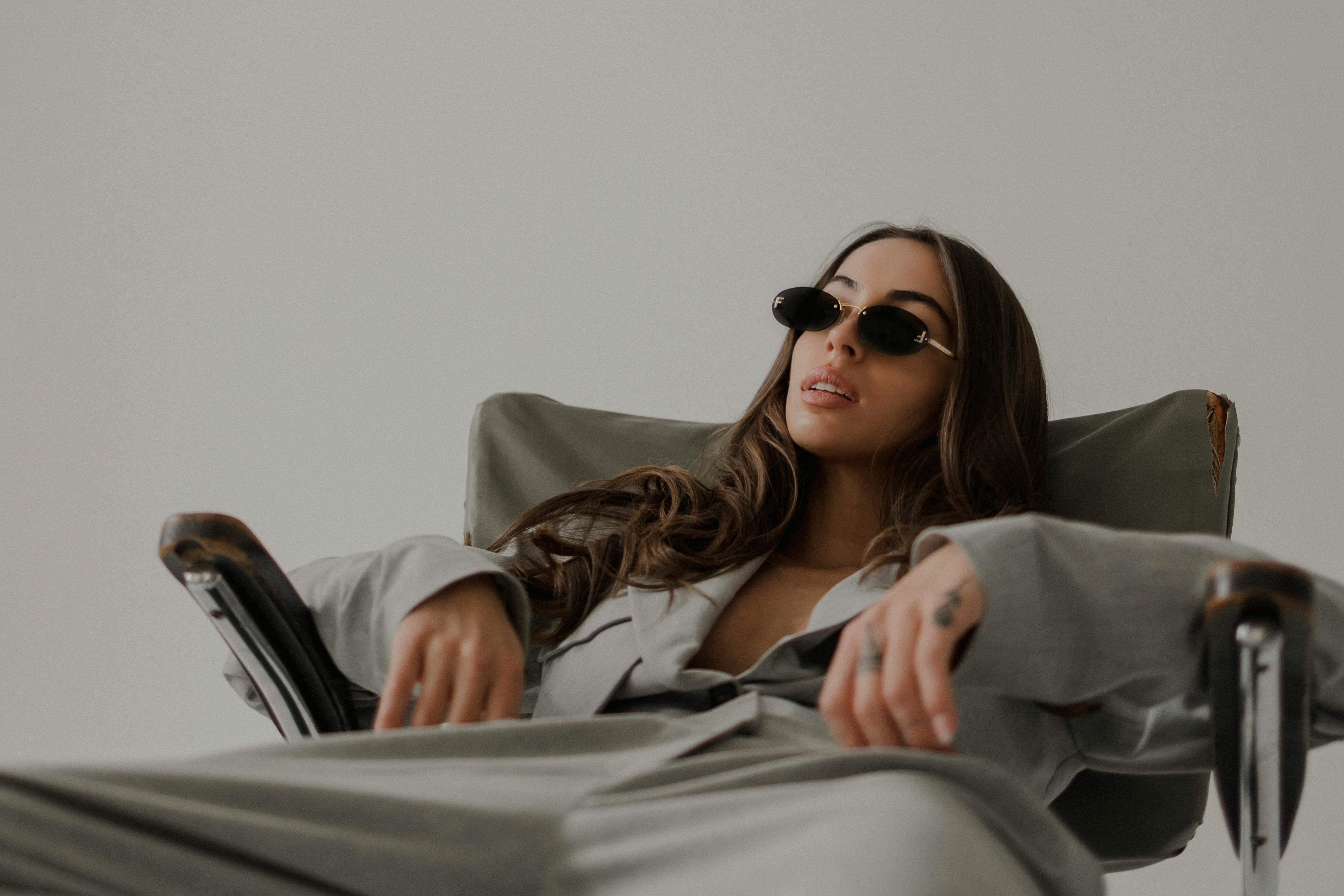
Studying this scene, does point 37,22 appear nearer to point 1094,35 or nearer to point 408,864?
point 1094,35

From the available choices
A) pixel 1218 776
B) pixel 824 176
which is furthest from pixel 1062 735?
pixel 824 176

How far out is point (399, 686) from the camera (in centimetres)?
100

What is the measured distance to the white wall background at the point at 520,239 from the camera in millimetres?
2086

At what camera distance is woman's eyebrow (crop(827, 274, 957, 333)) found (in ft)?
5.03

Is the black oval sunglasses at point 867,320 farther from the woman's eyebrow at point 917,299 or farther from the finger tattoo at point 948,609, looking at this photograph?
the finger tattoo at point 948,609

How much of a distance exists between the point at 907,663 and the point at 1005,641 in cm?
8

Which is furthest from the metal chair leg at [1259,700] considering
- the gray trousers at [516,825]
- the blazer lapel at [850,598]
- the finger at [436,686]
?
the finger at [436,686]

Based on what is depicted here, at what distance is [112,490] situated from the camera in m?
2.64

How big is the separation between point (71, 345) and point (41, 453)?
0.25 m

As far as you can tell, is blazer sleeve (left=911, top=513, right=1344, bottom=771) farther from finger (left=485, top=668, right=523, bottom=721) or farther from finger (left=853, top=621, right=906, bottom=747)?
finger (left=485, top=668, right=523, bottom=721)

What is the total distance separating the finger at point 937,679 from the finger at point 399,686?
0.46 meters

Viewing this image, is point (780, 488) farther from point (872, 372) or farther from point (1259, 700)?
point (1259, 700)

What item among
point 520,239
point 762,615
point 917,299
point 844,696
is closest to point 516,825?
point 844,696

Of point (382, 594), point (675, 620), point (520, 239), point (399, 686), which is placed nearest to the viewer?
point (399, 686)
